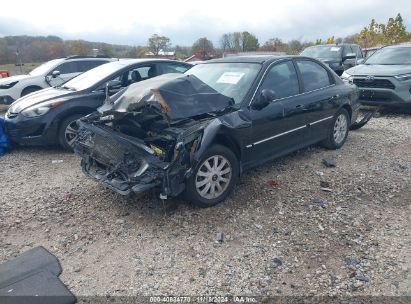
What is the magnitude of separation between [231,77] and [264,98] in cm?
69

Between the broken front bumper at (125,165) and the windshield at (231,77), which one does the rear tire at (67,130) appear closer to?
the broken front bumper at (125,165)

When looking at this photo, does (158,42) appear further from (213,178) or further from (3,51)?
(213,178)

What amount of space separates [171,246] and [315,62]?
12.5 ft

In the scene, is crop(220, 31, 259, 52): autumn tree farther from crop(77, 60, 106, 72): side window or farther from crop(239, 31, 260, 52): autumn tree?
crop(77, 60, 106, 72): side window

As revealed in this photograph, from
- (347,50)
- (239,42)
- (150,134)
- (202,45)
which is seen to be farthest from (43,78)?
(239,42)

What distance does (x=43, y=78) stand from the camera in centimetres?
984

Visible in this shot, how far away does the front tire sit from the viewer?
12.1 ft

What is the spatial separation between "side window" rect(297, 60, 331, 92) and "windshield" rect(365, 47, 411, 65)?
15.1 ft

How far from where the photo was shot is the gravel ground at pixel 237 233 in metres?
2.82

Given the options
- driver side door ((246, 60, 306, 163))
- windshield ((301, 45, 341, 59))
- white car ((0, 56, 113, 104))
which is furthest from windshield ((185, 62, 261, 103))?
windshield ((301, 45, 341, 59))

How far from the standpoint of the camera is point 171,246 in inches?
129

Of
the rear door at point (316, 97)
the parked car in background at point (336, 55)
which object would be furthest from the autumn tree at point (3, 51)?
the rear door at point (316, 97)

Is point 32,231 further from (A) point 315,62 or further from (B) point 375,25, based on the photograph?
(B) point 375,25

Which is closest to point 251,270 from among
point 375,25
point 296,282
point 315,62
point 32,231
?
point 296,282
